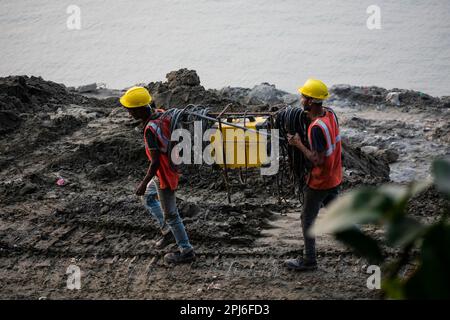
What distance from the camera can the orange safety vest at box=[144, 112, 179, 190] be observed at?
5.39m

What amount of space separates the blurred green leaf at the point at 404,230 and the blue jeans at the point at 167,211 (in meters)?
4.49

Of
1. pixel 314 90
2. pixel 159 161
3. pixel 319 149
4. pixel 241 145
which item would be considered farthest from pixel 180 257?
pixel 314 90

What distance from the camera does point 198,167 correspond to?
339 inches

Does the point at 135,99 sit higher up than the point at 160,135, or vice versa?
the point at 135,99

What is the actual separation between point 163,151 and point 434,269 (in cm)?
440

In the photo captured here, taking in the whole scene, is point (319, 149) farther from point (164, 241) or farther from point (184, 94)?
point (184, 94)

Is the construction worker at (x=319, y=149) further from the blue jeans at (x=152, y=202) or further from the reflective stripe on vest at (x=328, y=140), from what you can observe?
the blue jeans at (x=152, y=202)

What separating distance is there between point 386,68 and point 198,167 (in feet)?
40.9

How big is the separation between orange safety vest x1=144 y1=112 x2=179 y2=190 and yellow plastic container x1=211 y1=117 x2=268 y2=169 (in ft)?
2.44

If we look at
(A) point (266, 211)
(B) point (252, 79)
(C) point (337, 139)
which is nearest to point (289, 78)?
(B) point (252, 79)

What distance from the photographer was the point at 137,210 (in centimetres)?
718

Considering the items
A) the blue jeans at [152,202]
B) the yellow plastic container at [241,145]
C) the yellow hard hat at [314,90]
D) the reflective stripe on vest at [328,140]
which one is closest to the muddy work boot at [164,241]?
the blue jeans at [152,202]

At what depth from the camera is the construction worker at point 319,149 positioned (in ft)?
16.0
